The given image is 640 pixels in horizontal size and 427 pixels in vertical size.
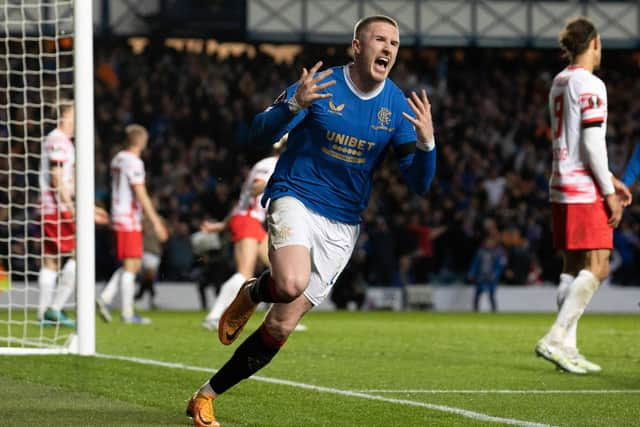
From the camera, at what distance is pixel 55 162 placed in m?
13.4

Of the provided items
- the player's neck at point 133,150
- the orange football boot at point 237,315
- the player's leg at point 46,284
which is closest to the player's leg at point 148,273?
the player's neck at point 133,150

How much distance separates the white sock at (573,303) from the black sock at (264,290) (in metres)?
3.20

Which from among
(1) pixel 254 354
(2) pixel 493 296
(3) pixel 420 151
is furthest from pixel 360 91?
(2) pixel 493 296

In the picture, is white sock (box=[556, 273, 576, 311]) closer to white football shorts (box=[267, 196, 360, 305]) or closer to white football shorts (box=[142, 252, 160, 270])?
white football shorts (box=[267, 196, 360, 305])

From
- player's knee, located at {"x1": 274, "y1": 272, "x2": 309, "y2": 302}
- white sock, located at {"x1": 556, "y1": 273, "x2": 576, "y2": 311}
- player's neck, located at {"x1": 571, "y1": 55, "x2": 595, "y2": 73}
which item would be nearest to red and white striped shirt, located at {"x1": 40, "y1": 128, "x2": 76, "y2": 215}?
white sock, located at {"x1": 556, "y1": 273, "x2": 576, "y2": 311}

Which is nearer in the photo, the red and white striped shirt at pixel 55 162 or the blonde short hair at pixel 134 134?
the red and white striped shirt at pixel 55 162

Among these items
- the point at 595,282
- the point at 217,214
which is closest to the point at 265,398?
the point at 595,282

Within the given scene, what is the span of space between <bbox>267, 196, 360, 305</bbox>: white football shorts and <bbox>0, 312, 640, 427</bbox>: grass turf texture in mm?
665

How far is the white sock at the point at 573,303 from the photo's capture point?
9.05 meters

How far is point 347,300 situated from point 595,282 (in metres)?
13.3

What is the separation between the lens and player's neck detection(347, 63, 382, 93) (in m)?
6.59

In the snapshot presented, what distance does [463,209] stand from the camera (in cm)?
2519

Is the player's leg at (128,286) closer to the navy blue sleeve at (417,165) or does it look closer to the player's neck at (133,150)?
the player's neck at (133,150)

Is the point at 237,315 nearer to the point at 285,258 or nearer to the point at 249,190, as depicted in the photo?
the point at 285,258
